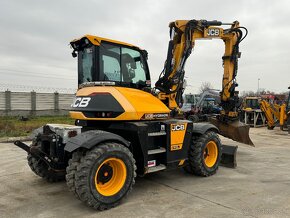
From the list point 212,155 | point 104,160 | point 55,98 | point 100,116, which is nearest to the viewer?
point 104,160

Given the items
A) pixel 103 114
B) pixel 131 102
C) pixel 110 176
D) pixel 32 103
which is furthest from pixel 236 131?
pixel 32 103

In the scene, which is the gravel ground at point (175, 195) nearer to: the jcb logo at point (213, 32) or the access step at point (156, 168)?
the access step at point (156, 168)

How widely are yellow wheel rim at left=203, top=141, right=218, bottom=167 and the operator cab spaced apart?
2012mm

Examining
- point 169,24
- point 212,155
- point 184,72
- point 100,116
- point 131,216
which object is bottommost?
point 131,216

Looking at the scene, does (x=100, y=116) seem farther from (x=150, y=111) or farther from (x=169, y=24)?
(x=169, y=24)

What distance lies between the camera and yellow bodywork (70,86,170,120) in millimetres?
5094

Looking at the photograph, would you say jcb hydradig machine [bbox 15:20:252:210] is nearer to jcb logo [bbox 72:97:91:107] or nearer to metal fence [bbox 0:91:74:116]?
jcb logo [bbox 72:97:91:107]

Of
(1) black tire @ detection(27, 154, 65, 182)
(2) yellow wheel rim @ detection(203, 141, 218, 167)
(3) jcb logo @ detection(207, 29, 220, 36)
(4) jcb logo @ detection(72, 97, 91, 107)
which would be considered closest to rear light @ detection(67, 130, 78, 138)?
(4) jcb logo @ detection(72, 97, 91, 107)

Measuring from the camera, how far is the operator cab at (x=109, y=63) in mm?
5391

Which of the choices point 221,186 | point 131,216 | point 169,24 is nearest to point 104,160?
point 131,216

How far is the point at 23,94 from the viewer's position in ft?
87.0

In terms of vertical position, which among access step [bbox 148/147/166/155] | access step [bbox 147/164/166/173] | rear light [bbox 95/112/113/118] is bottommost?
access step [bbox 147/164/166/173]

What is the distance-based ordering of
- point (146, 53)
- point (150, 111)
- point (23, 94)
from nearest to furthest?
point (150, 111), point (146, 53), point (23, 94)

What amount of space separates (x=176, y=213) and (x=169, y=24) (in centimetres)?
445
